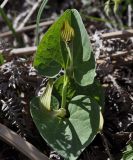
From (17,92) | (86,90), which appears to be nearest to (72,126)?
(86,90)

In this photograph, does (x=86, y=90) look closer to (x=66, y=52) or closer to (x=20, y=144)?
(x=66, y=52)

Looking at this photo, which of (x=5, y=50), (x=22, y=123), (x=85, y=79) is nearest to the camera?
(x=85, y=79)

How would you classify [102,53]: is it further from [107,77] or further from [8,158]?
[8,158]

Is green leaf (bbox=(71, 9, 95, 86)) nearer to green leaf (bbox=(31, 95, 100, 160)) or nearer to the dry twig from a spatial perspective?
green leaf (bbox=(31, 95, 100, 160))

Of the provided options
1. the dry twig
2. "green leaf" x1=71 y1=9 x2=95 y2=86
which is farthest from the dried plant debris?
"green leaf" x1=71 y1=9 x2=95 y2=86

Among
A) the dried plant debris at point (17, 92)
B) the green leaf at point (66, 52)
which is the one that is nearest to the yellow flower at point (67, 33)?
the green leaf at point (66, 52)

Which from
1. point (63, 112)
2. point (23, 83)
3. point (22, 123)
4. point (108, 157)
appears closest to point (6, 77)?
point (23, 83)
